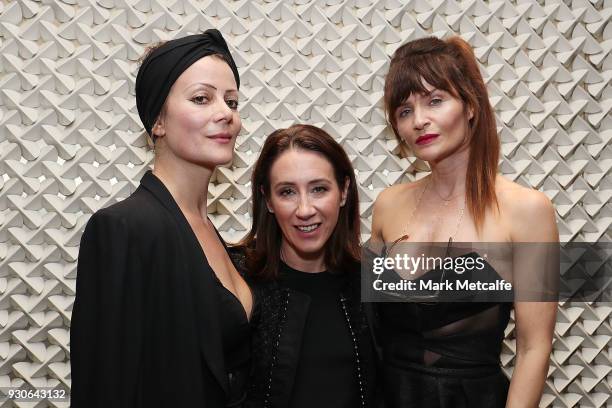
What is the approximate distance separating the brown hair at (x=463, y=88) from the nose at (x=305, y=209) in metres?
0.38

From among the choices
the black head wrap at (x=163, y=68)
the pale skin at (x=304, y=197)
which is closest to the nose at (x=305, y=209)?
the pale skin at (x=304, y=197)

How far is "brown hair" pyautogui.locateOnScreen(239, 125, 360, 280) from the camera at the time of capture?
1624 mm

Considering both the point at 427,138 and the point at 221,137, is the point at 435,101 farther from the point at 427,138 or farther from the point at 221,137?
the point at 221,137

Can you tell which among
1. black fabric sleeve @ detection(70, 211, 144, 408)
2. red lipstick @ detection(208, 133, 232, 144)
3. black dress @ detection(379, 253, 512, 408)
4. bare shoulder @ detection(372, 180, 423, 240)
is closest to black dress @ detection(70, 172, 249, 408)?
black fabric sleeve @ detection(70, 211, 144, 408)

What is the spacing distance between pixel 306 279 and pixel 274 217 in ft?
0.70

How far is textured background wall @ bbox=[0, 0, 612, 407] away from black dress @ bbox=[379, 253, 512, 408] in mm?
749

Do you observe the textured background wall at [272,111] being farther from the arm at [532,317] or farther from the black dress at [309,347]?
the arm at [532,317]

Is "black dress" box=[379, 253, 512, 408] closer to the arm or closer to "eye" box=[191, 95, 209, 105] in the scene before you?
the arm

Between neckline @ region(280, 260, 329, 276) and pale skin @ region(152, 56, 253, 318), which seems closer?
pale skin @ region(152, 56, 253, 318)

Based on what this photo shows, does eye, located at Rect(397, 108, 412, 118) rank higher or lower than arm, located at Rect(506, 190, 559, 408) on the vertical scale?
higher

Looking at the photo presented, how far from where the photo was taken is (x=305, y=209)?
5.07ft

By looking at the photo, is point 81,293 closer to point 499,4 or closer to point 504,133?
point 504,133

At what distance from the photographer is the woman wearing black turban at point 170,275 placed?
45.8 inches

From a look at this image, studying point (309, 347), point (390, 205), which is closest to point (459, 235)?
point (390, 205)
